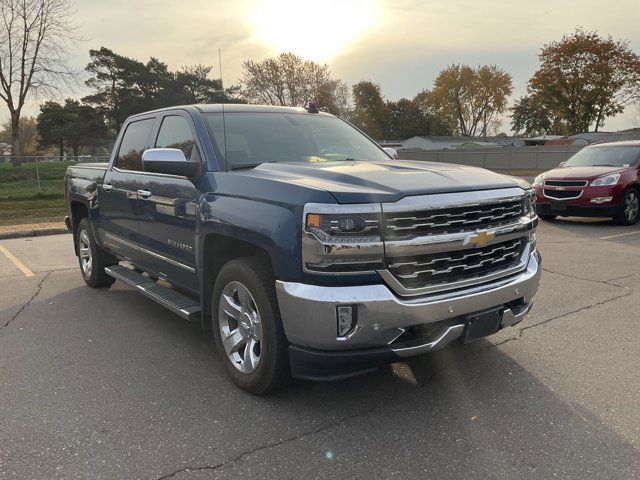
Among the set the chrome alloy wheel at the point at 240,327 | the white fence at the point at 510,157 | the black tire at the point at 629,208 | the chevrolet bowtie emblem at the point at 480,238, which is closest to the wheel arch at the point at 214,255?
the chrome alloy wheel at the point at 240,327

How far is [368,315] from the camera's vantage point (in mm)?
2887

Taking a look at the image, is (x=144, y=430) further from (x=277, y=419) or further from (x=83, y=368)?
(x=83, y=368)

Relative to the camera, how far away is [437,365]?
156 inches

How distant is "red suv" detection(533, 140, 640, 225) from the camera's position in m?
10.8

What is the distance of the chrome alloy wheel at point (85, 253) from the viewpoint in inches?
259

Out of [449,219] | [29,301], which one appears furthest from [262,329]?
[29,301]

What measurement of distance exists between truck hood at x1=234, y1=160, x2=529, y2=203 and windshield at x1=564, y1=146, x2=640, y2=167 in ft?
30.2

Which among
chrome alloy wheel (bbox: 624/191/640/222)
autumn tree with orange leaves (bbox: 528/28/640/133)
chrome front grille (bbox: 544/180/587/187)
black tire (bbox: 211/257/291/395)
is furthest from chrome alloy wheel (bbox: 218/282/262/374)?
autumn tree with orange leaves (bbox: 528/28/640/133)

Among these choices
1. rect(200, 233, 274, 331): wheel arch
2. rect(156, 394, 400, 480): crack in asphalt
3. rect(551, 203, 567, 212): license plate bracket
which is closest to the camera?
rect(156, 394, 400, 480): crack in asphalt

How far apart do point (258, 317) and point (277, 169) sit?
1047mm

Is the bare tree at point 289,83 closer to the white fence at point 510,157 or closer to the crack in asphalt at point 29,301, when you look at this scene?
the white fence at point 510,157

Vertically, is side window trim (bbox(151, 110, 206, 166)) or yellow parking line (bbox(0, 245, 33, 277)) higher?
side window trim (bbox(151, 110, 206, 166))

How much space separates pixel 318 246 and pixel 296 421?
1102 mm

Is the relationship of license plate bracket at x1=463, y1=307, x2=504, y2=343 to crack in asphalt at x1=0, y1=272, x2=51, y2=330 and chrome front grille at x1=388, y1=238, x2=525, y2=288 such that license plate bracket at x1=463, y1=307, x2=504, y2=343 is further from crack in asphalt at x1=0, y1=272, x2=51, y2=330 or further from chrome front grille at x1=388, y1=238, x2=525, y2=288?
crack in asphalt at x1=0, y1=272, x2=51, y2=330
